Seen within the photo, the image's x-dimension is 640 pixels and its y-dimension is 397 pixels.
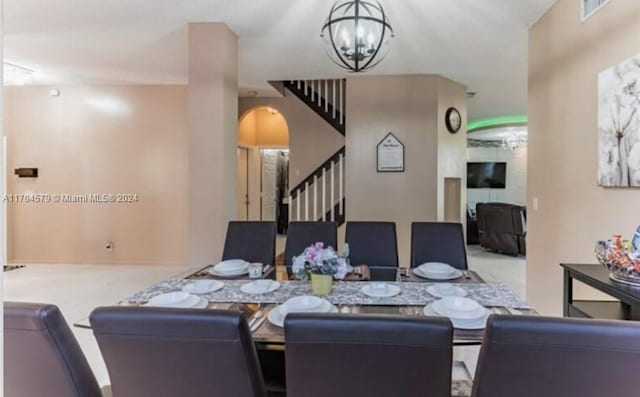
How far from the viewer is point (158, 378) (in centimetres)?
122

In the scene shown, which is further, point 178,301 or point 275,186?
point 275,186

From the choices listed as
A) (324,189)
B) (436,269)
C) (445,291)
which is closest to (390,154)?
(324,189)

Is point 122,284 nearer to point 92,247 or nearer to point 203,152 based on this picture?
point 92,247

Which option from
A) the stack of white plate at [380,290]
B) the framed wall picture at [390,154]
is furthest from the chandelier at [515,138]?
the stack of white plate at [380,290]

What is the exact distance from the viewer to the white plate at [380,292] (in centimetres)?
212

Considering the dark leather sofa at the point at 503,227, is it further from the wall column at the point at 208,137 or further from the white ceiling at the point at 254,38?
the wall column at the point at 208,137

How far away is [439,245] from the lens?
3.05 m

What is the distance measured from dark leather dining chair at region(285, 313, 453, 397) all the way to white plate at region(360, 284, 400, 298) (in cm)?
95

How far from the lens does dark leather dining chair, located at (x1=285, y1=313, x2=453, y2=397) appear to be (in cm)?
106

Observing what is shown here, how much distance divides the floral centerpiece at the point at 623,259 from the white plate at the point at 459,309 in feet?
2.71

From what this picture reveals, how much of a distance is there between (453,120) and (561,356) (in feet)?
18.3

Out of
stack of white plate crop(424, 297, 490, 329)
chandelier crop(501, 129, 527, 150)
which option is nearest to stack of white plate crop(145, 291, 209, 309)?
stack of white plate crop(424, 297, 490, 329)

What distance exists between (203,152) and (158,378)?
299cm

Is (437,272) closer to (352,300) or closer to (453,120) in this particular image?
(352,300)
